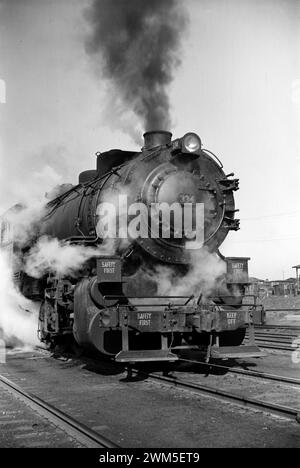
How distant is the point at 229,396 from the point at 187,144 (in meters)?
3.96

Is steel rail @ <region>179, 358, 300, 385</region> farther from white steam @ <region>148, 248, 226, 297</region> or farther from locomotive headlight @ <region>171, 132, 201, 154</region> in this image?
locomotive headlight @ <region>171, 132, 201, 154</region>

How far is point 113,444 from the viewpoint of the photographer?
4.48 m

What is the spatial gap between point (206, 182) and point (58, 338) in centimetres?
450

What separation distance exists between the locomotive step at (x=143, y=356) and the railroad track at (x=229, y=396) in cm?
32

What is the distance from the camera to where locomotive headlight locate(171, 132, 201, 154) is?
8352mm

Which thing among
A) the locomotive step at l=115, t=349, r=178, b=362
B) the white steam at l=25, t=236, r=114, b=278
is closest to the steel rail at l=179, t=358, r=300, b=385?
the locomotive step at l=115, t=349, r=178, b=362

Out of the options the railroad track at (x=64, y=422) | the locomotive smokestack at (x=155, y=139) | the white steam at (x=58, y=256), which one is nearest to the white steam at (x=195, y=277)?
the white steam at (x=58, y=256)

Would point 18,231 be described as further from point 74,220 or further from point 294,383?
point 294,383

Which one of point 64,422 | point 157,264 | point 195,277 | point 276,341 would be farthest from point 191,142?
point 276,341

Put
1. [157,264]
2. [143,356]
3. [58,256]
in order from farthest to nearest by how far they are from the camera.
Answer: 1. [58,256]
2. [157,264]
3. [143,356]

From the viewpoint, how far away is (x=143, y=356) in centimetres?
742

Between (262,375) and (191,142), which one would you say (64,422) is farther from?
(191,142)

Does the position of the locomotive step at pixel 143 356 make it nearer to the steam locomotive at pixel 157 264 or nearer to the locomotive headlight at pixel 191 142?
the steam locomotive at pixel 157 264
